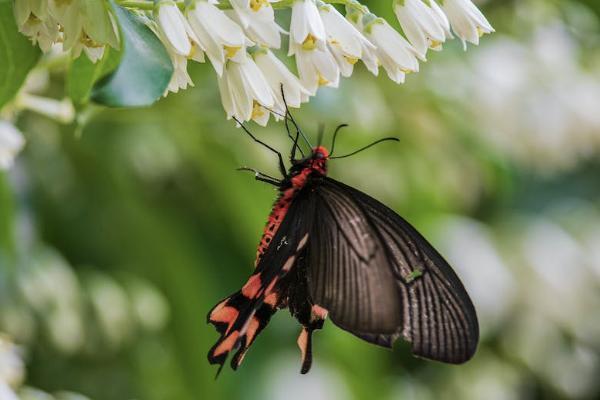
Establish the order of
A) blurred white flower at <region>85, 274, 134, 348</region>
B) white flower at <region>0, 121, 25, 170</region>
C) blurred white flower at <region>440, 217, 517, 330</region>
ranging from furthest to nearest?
blurred white flower at <region>440, 217, 517, 330</region> → blurred white flower at <region>85, 274, 134, 348</region> → white flower at <region>0, 121, 25, 170</region>

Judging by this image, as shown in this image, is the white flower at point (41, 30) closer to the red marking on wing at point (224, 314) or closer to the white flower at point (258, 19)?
the white flower at point (258, 19)

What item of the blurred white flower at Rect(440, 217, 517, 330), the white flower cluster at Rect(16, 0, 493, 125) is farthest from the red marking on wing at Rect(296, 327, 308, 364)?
the blurred white flower at Rect(440, 217, 517, 330)

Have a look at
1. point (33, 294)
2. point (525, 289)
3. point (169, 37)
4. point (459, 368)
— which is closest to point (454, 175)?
point (525, 289)

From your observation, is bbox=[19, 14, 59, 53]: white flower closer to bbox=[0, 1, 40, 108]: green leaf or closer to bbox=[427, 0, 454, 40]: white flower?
bbox=[0, 1, 40, 108]: green leaf

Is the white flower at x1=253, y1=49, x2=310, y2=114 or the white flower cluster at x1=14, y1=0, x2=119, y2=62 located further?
the white flower at x1=253, y1=49, x2=310, y2=114

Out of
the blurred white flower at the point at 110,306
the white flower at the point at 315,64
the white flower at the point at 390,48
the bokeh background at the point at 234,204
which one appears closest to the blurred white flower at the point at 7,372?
the bokeh background at the point at 234,204

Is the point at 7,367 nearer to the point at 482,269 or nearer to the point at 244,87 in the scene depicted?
the point at 244,87
